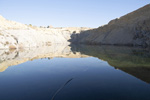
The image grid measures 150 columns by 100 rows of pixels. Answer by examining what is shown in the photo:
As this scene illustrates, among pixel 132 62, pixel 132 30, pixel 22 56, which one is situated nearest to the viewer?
pixel 132 62

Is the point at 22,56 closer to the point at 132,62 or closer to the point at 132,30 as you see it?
the point at 132,62

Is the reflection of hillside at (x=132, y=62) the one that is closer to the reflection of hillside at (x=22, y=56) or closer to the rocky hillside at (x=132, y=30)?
the reflection of hillside at (x=22, y=56)

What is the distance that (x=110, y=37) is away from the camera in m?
63.8

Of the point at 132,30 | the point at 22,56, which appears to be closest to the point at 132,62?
the point at 22,56

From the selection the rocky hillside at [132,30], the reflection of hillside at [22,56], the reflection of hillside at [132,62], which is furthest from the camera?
the rocky hillside at [132,30]

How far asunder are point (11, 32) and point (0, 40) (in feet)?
32.2

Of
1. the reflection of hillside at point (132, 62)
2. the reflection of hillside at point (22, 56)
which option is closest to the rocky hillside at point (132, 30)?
the reflection of hillside at point (132, 62)

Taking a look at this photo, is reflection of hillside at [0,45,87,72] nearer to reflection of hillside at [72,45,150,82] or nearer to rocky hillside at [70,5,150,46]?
reflection of hillside at [72,45,150,82]

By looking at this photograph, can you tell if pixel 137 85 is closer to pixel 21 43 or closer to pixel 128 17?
pixel 21 43

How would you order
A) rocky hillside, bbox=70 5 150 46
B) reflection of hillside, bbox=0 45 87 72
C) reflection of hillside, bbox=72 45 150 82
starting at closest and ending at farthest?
reflection of hillside, bbox=72 45 150 82
reflection of hillside, bbox=0 45 87 72
rocky hillside, bbox=70 5 150 46

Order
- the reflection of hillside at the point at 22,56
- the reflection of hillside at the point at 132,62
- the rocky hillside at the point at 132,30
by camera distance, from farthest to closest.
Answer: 1. the rocky hillside at the point at 132,30
2. the reflection of hillside at the point at 22,56
3. the reflection of hillside at the point at 132,62

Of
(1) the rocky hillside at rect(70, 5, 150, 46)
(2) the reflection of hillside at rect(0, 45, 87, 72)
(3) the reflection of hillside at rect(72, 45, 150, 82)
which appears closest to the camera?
(3) the reflection of hillside at rect(72, 45, 150, 82)

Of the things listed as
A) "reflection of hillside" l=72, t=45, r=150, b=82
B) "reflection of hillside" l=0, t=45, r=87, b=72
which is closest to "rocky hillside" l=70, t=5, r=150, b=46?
"reflection of hillside" l=72, t=45, r=150, b=82

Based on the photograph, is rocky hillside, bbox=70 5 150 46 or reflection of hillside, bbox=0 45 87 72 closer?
reflection of hillside, bbox=0 45 87 72
